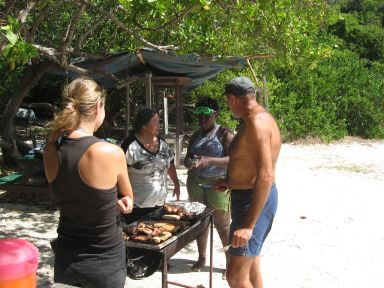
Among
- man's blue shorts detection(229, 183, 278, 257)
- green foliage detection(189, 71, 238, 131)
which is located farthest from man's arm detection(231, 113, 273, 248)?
green foliage detection(189, 71, 238, 131)

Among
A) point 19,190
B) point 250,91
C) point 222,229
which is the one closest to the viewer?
point 250,91

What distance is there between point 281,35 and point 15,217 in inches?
185

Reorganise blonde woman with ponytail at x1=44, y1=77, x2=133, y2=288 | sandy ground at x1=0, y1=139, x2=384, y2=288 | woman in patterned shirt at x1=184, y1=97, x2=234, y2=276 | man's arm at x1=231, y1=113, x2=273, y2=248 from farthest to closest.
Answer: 1. sandy ground at x1=0, y1=139, x2=384, y2=288
2. woman in patterned shirt at x1=184, y1=97, x2=234, y2=276
3. man's arm at x1=231, y1=113, x2=273, y2=248
4. blonde woman with ponytail at x1=44, y1=77, x2=133, y2=288

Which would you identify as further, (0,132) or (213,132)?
(0,132)

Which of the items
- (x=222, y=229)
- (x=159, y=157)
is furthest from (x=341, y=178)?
(x=159, y=157)

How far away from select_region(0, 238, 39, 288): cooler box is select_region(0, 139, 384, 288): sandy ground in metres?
3.03

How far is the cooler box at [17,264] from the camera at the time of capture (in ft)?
5.19

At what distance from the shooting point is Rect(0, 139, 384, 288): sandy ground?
4.83 metres

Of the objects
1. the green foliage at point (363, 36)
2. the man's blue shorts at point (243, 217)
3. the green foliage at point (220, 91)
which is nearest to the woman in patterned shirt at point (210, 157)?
the man's blue shorts at point (243, 217)

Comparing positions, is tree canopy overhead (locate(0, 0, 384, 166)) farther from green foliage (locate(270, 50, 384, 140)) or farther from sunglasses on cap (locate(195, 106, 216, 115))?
sunglasses on cap (locate(195, 106, 216, 115))

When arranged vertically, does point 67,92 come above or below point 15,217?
above

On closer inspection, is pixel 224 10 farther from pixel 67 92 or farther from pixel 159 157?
pixel 67 92

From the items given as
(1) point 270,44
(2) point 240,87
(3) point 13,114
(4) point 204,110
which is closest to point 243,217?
(2) point 240,87

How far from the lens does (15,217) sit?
6891mm
